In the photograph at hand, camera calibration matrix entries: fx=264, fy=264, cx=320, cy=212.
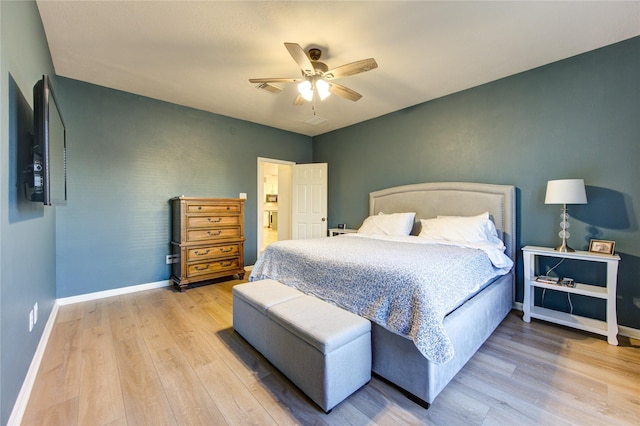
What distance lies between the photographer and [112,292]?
3359 mm

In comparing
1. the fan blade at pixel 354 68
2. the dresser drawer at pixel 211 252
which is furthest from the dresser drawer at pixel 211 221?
the fan blade at pixel 354 68

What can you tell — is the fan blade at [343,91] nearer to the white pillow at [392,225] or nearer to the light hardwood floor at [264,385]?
the white pillow at [392,225]

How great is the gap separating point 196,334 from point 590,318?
373 cm

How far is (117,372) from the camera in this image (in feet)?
6.03

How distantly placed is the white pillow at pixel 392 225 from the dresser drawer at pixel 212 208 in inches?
77.2

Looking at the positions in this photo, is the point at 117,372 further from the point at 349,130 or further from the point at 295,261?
the point at 349,130

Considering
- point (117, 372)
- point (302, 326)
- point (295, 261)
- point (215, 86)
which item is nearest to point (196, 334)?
point (117, 372)

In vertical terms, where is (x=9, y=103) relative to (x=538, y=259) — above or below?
above

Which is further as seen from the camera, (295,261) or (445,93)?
(445,93)

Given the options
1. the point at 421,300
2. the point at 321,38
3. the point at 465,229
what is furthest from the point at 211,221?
the point at 465,229

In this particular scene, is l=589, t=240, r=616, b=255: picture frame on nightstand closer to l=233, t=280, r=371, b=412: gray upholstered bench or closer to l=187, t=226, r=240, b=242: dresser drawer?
l=233, t=280, r=371, b=412: gray upholstered bench

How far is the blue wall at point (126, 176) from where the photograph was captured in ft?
10.2

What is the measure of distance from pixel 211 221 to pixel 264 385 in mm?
2606

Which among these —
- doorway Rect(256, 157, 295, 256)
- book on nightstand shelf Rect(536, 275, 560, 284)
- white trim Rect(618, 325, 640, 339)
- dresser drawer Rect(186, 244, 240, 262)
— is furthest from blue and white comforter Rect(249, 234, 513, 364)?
doorway Rect(256, 157, 295, 256)
